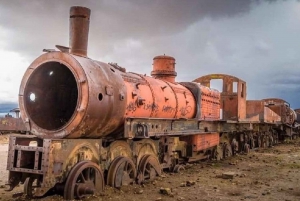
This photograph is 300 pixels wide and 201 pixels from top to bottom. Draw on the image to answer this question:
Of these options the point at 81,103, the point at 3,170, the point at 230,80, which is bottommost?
the point at 3,170

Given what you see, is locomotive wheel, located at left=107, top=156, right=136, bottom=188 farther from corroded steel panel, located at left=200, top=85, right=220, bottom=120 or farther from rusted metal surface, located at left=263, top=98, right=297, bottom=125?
rusted metal surface, located at left=263, top=98, right=297, bottom=125

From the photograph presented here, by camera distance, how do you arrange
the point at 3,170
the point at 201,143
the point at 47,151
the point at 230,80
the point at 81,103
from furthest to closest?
the point at 230,80
the point at 201,143
the point at 3,170
the point at 81,103
the point at 47,151

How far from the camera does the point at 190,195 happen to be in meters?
7.56

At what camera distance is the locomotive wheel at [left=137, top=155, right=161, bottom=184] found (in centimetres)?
859

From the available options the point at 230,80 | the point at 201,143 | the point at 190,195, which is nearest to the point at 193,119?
the point at 201,143

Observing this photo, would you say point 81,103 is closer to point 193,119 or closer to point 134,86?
point 134,86

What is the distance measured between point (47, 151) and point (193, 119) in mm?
5692

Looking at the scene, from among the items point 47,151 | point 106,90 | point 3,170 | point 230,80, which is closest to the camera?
point 47,151

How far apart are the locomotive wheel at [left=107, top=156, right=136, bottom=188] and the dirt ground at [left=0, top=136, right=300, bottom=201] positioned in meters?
0.16

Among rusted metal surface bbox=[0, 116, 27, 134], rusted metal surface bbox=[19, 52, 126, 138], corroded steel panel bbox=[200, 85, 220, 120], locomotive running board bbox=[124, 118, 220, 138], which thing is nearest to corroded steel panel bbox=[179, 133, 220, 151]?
locomotive running board bbox=[124, 118, 220, 138]

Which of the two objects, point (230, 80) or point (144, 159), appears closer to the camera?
point (144, 159)

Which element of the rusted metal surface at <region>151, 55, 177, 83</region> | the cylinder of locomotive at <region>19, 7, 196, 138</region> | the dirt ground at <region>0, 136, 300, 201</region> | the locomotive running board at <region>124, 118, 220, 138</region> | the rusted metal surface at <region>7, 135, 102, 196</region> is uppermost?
the rusted metal surface at <region>151, 55, 177, 83</region>

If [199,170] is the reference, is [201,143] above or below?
above

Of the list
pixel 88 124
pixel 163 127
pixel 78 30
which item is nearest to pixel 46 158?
pixel 88 124
